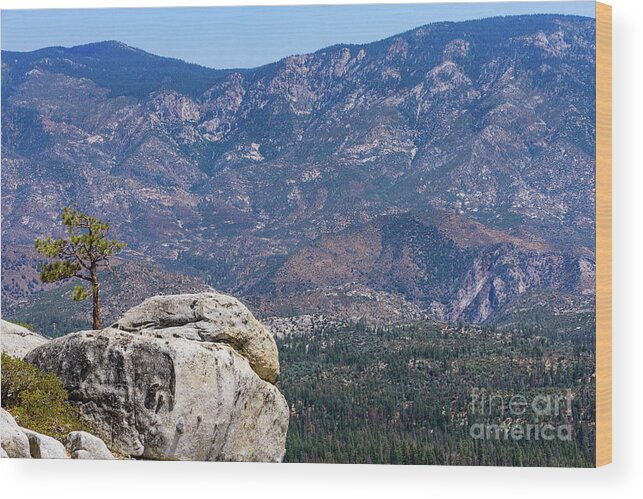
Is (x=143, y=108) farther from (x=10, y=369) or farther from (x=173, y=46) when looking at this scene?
(x=10, y=369)

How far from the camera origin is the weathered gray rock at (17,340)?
20.7 metres

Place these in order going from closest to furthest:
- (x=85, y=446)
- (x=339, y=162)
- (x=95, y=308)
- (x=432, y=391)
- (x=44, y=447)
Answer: (x=44, y=447) → (x=85, y=446) → (x=95, y=308) → (x=432, y=391) → (x=339, y=162)

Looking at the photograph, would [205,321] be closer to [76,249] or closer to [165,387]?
[165,387]

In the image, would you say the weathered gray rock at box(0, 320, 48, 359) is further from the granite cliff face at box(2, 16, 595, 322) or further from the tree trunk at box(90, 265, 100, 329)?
the granite cliff face at box(2, 16, 595, 322)

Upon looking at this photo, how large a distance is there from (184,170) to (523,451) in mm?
86595

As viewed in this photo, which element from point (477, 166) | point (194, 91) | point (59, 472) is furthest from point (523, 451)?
point (194, 91)

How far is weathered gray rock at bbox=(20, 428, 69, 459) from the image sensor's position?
18578mm

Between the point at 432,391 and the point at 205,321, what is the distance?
2273 centimetres

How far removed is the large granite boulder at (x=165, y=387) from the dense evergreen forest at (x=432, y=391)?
17.2 ft

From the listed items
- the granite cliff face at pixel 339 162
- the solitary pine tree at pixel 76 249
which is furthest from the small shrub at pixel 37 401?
the granite cliff face at pixel 339 162

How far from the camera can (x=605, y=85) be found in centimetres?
1895

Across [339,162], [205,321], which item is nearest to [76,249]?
[205,321]

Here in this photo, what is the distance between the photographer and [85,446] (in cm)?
1873

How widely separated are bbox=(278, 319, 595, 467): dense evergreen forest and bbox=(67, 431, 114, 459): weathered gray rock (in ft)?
23.6
